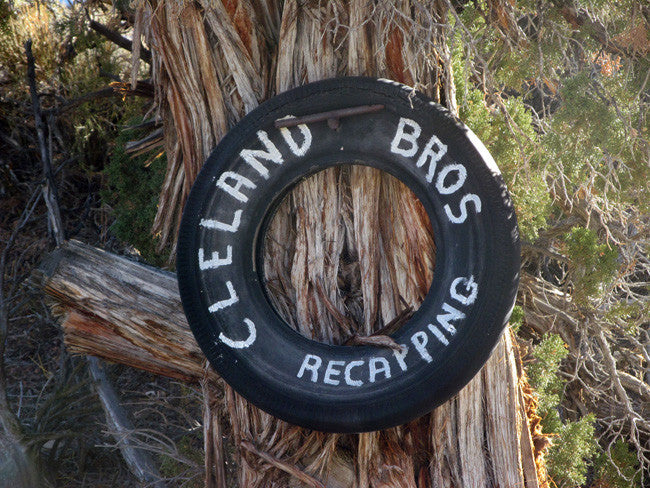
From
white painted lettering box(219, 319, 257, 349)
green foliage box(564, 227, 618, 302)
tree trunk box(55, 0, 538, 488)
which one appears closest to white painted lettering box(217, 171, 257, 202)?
tree trunk box(55, 0, 538, 488)

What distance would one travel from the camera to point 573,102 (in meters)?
3.33

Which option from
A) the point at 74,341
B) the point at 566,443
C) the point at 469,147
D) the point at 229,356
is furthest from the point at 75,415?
the point at 469,147

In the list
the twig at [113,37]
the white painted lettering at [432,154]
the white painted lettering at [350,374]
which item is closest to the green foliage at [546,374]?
the white painted lettering at [350,374]

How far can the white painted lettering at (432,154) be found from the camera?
265 cm

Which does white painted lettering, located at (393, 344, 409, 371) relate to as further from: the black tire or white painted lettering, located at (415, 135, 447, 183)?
white painted lettering, located at (415, 135, 447, 183)

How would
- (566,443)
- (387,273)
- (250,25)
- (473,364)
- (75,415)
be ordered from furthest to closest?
(75,415) → (566,443) → (250,25) → (387,273) → (473,364)

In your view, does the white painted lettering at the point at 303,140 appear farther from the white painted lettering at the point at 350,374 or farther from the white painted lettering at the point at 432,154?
the white painted lettering at the point at 350,374

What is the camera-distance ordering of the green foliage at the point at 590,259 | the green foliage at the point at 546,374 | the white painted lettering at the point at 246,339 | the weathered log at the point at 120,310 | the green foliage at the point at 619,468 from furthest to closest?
1. the green foliage at the point at 619,468
2. the green foliage at the point at 590,259
3. the green foliage at the point at 546,374
4. the weathered log at the point at 120,310
5. the white painted lettering at the point at 246,339

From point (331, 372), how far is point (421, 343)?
37 cm

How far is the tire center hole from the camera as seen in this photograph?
293cm

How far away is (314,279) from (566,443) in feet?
6.84

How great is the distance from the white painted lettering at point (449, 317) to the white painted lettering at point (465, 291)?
0.04 meters

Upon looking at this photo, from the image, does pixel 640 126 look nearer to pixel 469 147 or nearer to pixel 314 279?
pixel 469 147

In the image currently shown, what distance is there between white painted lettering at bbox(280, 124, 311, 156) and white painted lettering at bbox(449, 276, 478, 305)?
32.2 inches
